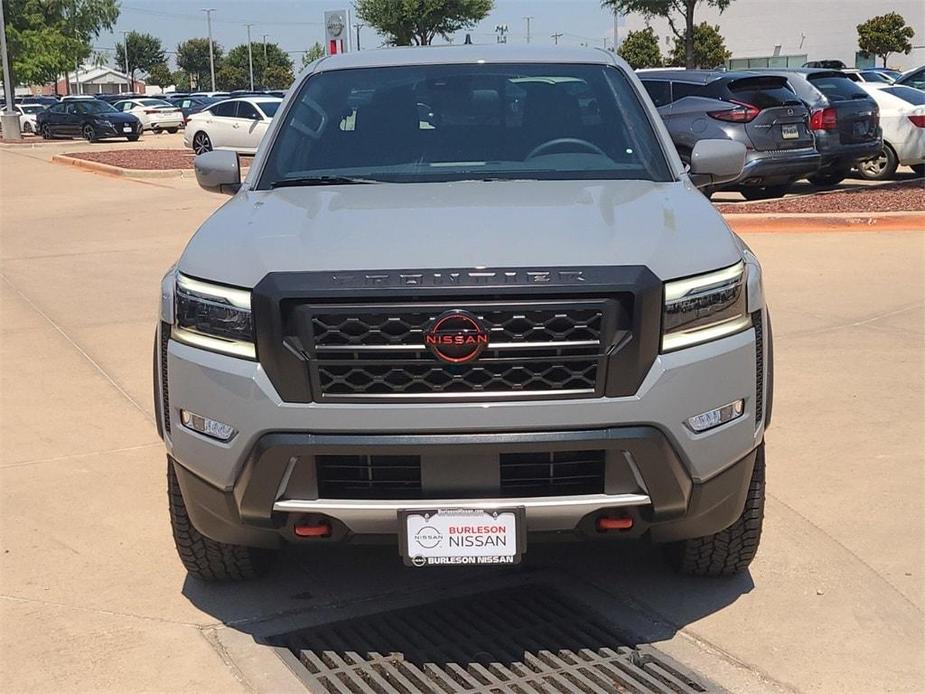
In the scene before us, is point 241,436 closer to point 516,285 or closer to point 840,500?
point 516,285

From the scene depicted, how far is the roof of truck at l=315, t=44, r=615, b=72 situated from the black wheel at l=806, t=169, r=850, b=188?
10308 mm

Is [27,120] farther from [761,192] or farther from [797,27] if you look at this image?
[797,27]

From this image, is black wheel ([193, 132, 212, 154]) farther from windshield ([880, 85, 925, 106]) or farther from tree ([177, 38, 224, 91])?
tree ([177, 38, 224, 91])

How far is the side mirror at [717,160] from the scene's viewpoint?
485cm

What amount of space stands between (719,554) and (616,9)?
47.1m

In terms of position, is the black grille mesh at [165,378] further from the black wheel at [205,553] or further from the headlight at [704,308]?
the headlight at [704,308]

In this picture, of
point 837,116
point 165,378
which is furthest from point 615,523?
point 837,116

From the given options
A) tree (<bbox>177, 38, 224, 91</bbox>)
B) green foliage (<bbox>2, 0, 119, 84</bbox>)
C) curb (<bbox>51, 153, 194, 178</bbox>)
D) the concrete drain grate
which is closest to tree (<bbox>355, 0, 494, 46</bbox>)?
green foliage (<bbox>2, 0, 119, 84</bbox>)

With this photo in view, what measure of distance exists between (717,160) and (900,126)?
11534mm

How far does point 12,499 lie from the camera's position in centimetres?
496

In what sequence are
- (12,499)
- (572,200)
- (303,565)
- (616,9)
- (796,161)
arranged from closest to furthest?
(572,200), (303,565), (12,499), (796,161), (616,9)

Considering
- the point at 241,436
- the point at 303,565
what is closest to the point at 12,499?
the point at 303,565

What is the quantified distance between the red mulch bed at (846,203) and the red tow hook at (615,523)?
934 cm

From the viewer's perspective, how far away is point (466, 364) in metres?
3.20
